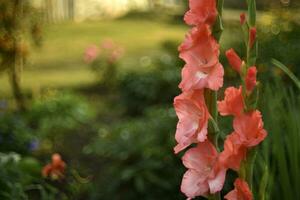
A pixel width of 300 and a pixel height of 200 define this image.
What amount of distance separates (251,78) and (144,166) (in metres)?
3.07

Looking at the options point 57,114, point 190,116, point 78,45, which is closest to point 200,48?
point 190,116

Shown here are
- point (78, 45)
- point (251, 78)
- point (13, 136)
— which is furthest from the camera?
point (78, 45)

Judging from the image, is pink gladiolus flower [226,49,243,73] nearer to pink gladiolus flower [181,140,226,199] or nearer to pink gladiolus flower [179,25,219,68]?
pink gladiolus flower [179,25,219,68]

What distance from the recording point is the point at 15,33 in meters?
7.39

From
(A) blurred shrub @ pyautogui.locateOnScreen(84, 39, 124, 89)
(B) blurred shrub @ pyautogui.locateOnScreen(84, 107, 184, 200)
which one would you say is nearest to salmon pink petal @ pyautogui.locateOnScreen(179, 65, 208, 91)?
(B) blurred shrub @ pyautogui.locateOnScreen(84, 107, 184, 200)

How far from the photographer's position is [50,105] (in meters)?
6.74

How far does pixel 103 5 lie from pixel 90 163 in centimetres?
1347

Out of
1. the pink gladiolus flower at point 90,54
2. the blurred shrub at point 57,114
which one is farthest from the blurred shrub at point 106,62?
the blurred shrub at point 57,114

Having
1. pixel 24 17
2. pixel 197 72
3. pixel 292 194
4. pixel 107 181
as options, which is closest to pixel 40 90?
pixel 24 17

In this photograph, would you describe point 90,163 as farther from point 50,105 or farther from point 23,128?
point 50,105

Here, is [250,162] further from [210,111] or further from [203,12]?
[203,12]

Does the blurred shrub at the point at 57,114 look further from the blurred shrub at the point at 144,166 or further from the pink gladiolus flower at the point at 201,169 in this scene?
the pink gladiolus flower at the point at 201,169

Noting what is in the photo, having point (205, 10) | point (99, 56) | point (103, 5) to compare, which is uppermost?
point (205, 10)

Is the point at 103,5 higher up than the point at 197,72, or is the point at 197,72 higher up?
the point at 197,72
